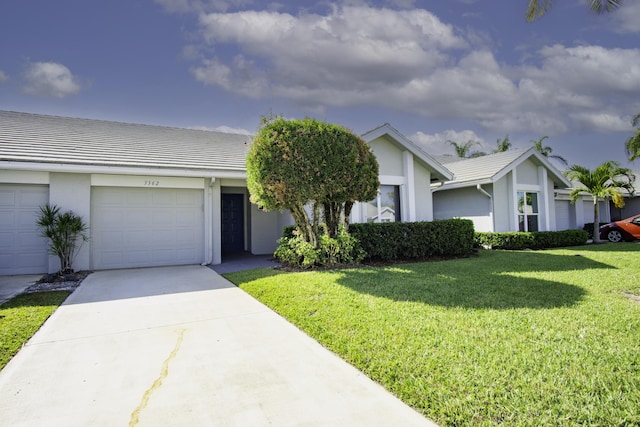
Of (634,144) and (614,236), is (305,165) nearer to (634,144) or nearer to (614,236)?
(614,236)

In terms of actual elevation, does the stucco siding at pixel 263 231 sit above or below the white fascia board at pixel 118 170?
below

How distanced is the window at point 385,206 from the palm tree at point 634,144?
52.2ft

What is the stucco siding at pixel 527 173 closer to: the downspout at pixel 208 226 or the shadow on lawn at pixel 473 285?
the shadow on lawn at pixel 473 285

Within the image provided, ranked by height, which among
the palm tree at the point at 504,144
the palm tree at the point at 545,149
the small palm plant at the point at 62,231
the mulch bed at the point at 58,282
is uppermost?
the palm tree at the point at 504,144

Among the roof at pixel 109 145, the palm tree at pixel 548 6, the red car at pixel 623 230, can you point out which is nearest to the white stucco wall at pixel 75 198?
the roof at pixel 109 145

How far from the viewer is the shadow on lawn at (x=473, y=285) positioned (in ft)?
17.7

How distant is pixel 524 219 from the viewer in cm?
1620

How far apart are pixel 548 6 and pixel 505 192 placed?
783 cm

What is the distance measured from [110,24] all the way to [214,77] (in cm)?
359

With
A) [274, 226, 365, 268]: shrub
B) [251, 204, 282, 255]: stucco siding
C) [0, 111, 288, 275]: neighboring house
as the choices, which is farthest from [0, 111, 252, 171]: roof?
[274, 226, 365, 268]: shrub

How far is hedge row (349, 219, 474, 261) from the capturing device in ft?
33.9

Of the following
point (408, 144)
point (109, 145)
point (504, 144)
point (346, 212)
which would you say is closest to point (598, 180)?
point (408, 144)

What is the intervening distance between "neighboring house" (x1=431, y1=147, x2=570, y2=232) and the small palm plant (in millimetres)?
14405

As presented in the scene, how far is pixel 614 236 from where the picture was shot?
17.2 m
